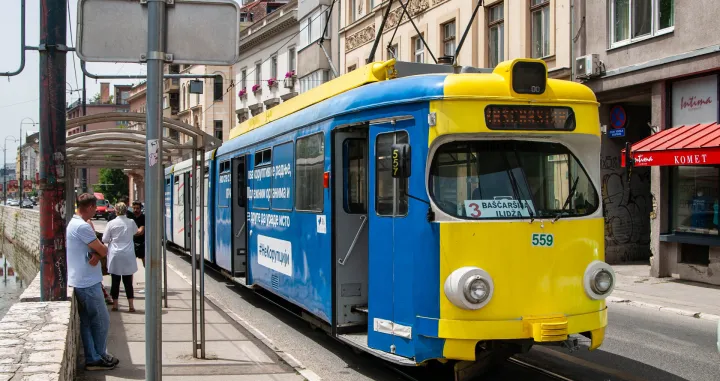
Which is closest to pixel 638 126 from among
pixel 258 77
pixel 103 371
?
pixel 103 371

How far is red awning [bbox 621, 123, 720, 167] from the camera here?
1442cm

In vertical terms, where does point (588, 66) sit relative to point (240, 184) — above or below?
above

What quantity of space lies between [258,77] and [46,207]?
3853cm

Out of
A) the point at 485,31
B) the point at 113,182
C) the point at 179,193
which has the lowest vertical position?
the point at 179,193

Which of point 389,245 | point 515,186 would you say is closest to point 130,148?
point 389,245

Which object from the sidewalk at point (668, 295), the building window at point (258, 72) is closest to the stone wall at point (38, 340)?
the sidewalk at point (668, 295)

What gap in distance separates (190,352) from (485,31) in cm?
1682

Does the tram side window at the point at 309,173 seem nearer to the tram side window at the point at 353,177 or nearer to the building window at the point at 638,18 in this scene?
the tram side window at the point at 353,177

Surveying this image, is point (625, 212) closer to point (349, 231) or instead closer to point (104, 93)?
point (349, 231)

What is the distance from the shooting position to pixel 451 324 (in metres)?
6.64

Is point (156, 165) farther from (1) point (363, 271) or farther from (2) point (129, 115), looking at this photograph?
(2) point (129, 115)

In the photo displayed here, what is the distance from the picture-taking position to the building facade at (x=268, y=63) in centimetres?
4050

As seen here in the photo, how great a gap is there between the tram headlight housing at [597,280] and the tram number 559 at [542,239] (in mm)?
474

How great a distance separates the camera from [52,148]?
790 cm
